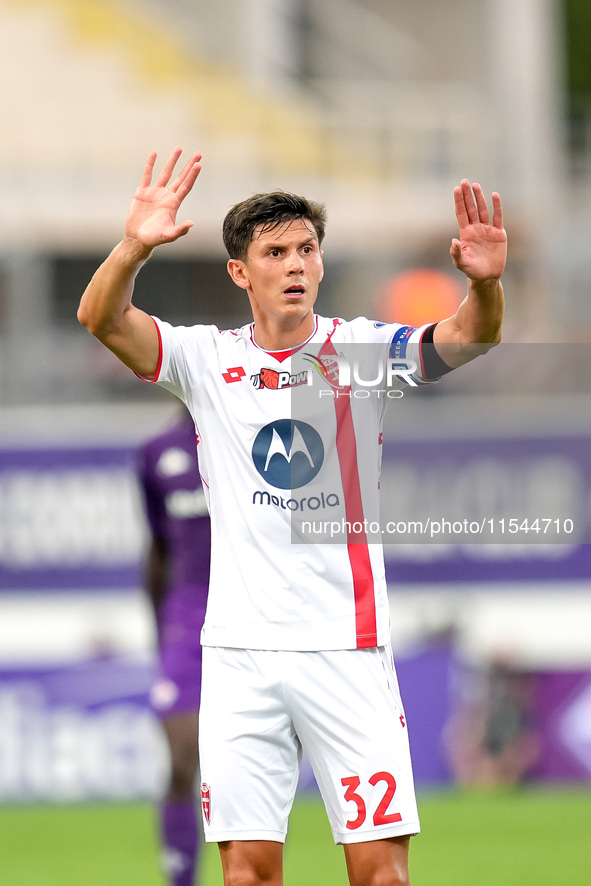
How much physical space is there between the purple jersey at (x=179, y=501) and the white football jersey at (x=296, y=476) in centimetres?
204

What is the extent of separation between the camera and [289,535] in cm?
400

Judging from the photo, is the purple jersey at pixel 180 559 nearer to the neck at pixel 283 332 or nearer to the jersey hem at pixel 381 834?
the neck at pixel 283 332

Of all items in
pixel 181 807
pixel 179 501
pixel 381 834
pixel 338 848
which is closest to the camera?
pixel 381 834

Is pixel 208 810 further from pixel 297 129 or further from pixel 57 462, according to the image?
pixel 297 129

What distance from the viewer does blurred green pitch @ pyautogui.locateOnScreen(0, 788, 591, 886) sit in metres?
7.78

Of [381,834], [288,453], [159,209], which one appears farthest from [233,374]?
[381,834]

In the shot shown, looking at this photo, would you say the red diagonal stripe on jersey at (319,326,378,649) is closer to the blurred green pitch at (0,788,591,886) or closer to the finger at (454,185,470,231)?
the finger at (454,185,470,231)

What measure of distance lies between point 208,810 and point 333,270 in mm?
13455

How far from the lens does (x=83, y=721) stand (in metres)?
10.8

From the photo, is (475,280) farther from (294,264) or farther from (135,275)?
(135,275)

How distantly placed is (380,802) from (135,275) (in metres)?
1.65

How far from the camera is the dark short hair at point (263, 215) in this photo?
13.4ft

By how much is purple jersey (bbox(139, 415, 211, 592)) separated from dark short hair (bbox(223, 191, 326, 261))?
219cm

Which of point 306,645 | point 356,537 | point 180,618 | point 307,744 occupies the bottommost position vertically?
point 307,744
